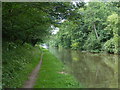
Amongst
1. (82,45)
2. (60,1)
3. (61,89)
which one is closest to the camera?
(60,1)

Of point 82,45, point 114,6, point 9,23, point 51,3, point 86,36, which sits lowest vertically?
point 82,45

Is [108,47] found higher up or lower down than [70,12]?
lower down

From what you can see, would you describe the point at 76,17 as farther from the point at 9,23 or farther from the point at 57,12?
the point at 9,23

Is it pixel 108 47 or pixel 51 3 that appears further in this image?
pixel 108 47

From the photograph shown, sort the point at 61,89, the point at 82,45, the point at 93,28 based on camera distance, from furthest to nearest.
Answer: the point at 82,45
the point at 93,28
the point at 61,89

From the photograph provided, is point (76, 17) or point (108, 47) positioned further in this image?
point (108, 47)

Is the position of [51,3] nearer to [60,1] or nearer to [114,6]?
[60,1]

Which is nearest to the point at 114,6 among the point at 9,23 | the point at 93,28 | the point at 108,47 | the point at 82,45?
the point at 93,28

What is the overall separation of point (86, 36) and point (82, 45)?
2947 mm

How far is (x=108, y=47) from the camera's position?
29.9 meters

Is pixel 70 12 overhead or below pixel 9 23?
overhead

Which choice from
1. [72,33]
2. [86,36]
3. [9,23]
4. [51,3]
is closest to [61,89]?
[51,3]

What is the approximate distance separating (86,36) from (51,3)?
35125 millimetres

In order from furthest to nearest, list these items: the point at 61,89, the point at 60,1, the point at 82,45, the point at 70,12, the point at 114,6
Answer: the point at 82,45
the point at 114,6
the point at 61,89
the point at 70,12
the point at 60,1
